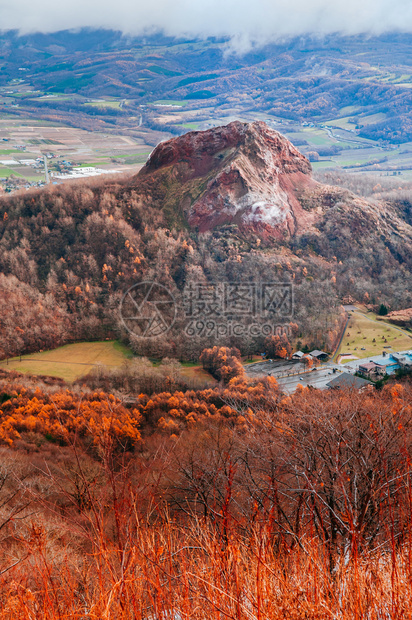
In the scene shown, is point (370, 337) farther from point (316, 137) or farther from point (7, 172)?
point (316, 137)

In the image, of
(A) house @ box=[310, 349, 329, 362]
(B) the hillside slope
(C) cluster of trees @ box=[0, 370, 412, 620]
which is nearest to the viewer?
(C) cluster of trees @ box=[0, 370, 412, 620]

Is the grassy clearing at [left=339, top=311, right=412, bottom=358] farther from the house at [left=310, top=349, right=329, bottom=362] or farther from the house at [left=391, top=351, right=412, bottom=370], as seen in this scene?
the house at [left=310, top=349, right=329, bottom=362]

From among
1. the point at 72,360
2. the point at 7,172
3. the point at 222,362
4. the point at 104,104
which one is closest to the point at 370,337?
the point at 222,362

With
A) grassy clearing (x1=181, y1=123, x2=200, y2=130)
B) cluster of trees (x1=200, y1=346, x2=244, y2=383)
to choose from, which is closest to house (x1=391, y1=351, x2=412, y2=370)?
cluster of trees (x1=200, y1=346, x2=244, y2=383)

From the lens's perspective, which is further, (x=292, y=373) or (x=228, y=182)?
(x=228, y=182)

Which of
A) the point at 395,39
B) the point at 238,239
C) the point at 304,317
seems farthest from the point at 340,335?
the point at 395,39

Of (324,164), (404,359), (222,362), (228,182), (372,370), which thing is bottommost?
(372,370)
